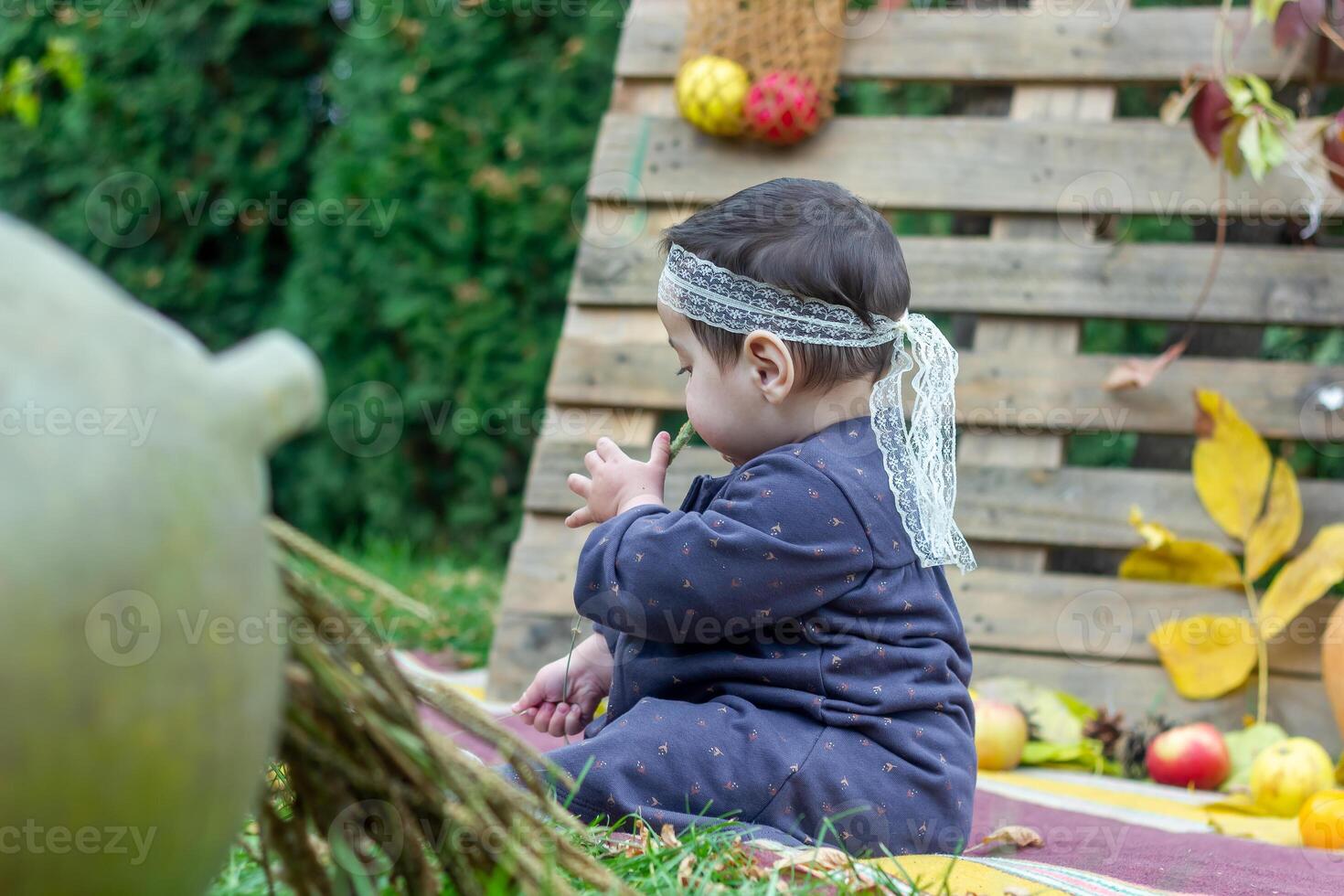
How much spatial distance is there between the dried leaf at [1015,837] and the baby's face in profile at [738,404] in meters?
0.73

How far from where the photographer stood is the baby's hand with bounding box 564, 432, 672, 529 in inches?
76.3

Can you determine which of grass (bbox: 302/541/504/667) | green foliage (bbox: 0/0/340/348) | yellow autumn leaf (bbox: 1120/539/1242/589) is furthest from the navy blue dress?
green foliage (bbox: 0/0/340/348)

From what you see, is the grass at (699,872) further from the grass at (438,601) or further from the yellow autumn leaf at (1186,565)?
the grass at (438,601)

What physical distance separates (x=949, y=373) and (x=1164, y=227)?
8.70 feet

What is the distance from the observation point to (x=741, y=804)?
1749 millimetres

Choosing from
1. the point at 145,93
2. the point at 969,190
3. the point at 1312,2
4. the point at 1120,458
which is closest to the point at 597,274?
the point at 969,190

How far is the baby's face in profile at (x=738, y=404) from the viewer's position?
1926mm

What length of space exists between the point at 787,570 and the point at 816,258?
0.47 m

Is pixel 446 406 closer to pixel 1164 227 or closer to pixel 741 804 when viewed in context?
pixel 1164 227

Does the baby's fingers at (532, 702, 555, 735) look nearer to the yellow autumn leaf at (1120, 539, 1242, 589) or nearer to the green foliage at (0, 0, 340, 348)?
the yellow autumn leaf at (1120, 539, 1242, 589)

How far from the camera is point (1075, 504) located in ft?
10.5

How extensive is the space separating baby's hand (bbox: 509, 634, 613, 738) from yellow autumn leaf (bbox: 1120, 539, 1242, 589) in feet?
5.25

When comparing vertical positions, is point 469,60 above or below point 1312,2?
below

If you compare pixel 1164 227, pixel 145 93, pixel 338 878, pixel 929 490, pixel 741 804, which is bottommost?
pixel 145 93
